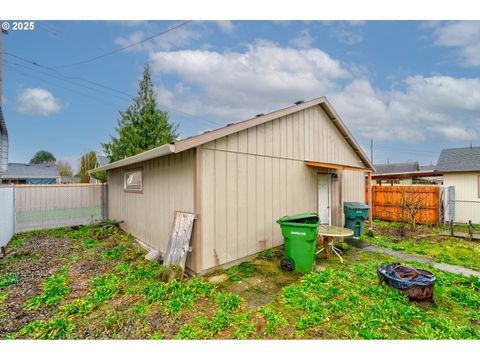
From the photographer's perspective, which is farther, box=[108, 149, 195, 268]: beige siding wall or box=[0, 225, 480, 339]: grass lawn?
box=[108, 149, 195, 268]: beige siding wall

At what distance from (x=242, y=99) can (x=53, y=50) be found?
9.43m

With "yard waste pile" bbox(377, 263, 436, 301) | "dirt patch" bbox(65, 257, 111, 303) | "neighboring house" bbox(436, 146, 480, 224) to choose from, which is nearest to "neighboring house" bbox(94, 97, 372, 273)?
"dirt patch" bbox(65, 257, 111, 303)

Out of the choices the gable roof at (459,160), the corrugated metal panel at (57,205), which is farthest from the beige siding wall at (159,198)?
the gable roof at (459,160)

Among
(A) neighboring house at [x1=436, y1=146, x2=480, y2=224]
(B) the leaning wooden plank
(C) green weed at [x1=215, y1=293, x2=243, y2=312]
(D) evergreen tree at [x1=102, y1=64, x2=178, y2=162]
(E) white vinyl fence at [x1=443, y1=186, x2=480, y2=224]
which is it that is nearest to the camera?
(C) green weed at [x1=215, y1=293, x2=243, y2=312]

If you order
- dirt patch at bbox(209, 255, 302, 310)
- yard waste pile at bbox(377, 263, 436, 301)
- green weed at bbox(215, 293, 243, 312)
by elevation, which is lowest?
dirt patch at bbox(209, 255, 302, 310)

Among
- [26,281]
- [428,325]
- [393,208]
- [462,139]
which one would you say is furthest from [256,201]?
[462,139]

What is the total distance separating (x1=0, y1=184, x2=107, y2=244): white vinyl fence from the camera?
8.46 m

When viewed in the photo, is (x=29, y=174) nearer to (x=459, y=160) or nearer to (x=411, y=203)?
(x=411, y=203)

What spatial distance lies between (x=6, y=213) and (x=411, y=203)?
566 inches

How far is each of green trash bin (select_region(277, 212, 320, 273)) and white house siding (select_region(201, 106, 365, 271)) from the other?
2.86 ft

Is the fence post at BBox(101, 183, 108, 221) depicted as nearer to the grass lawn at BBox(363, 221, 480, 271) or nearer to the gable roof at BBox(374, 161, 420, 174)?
the grass lawn at BBox(363, 221, 480, 271)

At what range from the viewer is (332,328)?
2721 millimetres

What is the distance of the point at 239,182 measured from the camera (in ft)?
16.0
